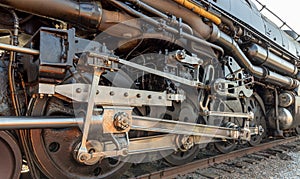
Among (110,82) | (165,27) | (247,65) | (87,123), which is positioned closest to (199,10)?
(165,27)

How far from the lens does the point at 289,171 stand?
3367mm

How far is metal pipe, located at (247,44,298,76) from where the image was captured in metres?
3.78

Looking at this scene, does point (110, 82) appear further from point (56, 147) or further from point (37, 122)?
point (37, 122)

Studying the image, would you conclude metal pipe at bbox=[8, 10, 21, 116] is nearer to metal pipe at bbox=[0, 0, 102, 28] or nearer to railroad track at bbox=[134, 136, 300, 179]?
metal pipe at bbox=[0, 0, 102, 28]

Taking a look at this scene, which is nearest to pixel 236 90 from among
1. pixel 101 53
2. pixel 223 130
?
pixel 223 130

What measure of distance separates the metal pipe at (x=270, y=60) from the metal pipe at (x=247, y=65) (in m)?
0.12

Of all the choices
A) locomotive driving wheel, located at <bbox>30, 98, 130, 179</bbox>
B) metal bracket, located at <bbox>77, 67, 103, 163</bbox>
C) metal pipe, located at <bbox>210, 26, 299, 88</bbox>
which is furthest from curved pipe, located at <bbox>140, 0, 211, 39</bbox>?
locomotive driving wheel, located at <bbox>30, 98, 130, 179</bbox>

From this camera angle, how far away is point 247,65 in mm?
3611

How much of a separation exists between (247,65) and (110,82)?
2.29m

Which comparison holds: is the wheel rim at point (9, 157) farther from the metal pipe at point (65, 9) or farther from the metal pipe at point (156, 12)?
the metal pipe at point (156, 12)

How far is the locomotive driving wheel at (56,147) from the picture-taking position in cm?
176

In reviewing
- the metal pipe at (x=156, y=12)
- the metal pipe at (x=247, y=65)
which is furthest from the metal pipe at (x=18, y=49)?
the metal pipe at (x=247, y=65)

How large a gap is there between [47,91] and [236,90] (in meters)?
2.36

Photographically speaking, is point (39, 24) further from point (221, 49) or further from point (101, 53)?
point (221, 49)
